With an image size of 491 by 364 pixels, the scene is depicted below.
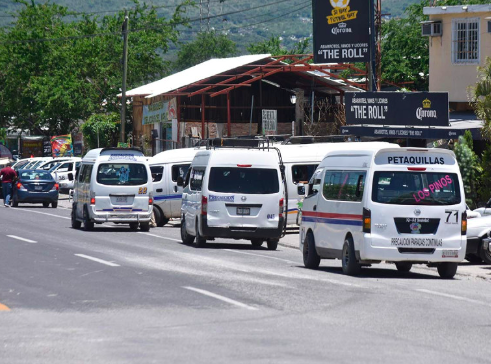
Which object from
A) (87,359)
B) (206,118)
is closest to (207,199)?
(87,359)

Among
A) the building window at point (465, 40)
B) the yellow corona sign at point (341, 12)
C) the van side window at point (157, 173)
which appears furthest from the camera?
the yellow corona sign at point (341, 12)

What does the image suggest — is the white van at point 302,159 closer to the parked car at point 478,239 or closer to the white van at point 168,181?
the white van at point 168,181

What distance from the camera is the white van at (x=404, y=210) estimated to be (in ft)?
55.4

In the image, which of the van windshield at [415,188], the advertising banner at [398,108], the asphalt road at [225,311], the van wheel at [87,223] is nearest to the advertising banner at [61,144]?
the advertising banner at [398,108]

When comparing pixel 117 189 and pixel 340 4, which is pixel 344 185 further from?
pixel 340 4

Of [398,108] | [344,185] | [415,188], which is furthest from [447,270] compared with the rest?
[398,108]

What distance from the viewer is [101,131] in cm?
6338

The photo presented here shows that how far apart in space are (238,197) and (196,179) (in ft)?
4.55

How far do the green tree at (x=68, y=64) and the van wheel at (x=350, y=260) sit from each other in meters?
53.1

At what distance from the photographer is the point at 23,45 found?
74688 millimetres

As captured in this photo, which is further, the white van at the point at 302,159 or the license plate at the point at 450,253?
the white van at the point at 302,159

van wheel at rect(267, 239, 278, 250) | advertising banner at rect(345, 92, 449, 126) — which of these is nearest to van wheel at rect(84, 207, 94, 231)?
van wheel at rect(267, 239, 278, 250)

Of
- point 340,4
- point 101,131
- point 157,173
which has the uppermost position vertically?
point 340,4

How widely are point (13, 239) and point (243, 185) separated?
227 inches
